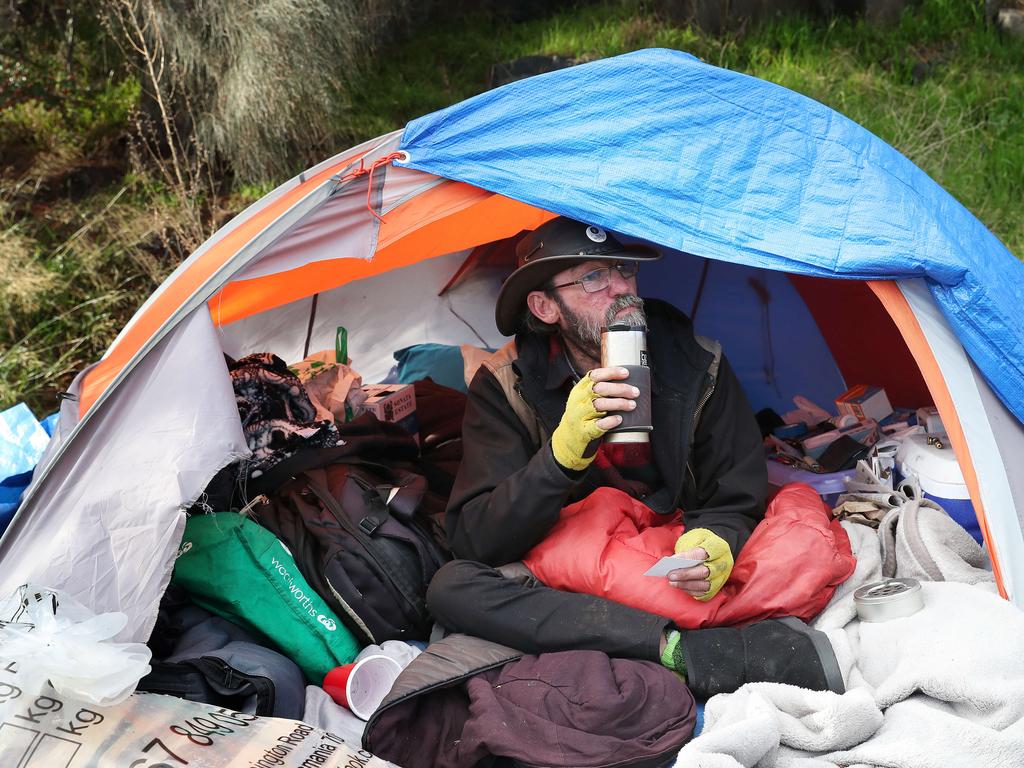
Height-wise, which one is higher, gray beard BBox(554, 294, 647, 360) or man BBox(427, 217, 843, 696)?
gray beard BBox(554, 294, 647, 360)

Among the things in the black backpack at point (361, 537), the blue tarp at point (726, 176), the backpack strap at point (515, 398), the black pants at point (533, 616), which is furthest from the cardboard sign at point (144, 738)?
the blue tarp at point (726, 176)

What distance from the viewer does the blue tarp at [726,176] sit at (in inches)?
91.4

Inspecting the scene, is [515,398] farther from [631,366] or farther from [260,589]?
[260,589]

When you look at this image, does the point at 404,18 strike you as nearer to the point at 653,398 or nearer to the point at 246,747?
the point at 653,398

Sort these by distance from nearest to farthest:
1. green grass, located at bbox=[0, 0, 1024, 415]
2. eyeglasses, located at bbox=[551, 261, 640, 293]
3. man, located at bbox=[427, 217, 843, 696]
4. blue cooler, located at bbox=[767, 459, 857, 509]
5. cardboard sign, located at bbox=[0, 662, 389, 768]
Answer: cardboard sign, located at bbox=[0, 662, 389, 768], man, located at bbox=[427, 217, 843, 696], eyeglasses, located at bbox=[551, 261, 640, 293], blue cooler, located at bbox=[767, 459, 857, 509], green grass, located at bbox=[0, 0, 1024, 415]

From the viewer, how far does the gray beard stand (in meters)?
2.57

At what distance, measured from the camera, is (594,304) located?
8.48ft

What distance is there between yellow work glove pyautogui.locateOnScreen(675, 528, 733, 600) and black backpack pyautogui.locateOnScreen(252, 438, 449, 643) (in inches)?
26.6

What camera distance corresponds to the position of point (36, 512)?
225 cm

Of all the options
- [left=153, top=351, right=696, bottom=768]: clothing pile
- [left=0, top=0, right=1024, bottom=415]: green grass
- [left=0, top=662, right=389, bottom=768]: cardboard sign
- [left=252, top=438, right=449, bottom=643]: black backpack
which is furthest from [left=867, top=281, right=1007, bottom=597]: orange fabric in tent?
[left=0, top=0, right=1024, bottom=415]: green grass

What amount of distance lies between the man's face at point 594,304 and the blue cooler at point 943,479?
0.89 meters

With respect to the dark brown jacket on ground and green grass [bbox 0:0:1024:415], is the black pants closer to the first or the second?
the dark brown jacket on ground

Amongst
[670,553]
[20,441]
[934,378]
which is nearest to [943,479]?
[934,378]

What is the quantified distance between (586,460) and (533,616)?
364 mm
